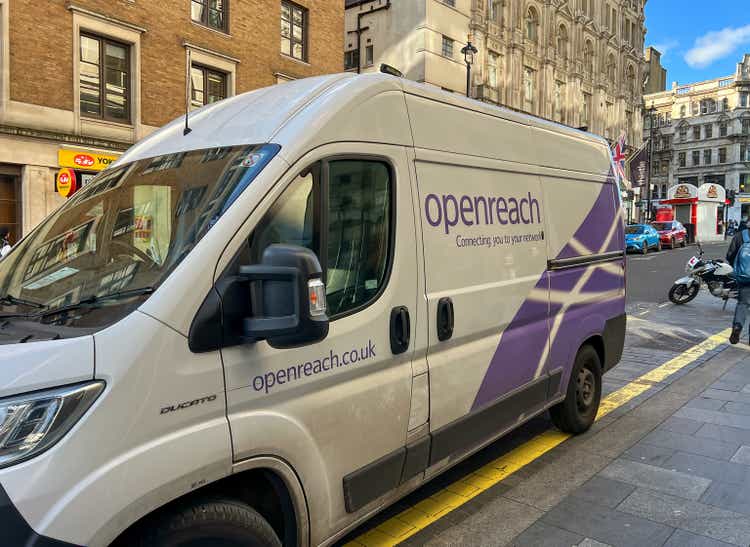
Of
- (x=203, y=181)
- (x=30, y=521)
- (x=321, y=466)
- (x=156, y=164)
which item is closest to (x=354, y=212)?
(x=203, y=181)

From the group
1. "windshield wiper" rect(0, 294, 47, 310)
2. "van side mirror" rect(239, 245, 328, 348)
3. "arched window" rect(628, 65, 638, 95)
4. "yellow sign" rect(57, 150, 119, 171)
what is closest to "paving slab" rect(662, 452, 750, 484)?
"van side mirror" rect(239, 245, 328, 348)

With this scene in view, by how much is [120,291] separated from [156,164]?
872mm

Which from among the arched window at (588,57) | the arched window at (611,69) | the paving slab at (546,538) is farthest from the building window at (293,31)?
the arched window at (611,69)

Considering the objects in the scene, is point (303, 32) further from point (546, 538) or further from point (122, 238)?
point (546, 538)

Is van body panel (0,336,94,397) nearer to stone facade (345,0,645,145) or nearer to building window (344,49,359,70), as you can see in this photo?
stone facade (345,0,645,145)

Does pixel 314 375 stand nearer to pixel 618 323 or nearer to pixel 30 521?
pixel 30 521

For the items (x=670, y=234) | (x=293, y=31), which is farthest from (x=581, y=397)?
(x=670, y=234)

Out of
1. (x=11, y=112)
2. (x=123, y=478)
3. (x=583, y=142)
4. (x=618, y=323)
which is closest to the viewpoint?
(x=123, y=478)

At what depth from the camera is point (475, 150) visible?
3.55 meters

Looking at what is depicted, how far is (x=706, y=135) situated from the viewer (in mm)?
85625

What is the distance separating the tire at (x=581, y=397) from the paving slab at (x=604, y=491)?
76 cm

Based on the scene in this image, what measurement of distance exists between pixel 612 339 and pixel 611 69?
5253 cm

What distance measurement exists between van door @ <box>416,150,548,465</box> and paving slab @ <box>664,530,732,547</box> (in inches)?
44.2

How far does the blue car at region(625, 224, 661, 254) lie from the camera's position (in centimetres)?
2986
